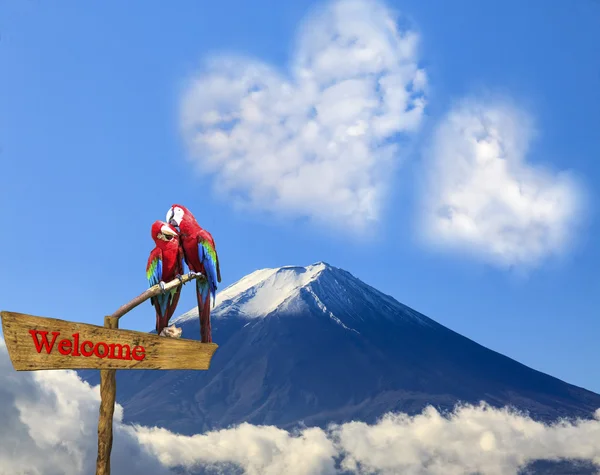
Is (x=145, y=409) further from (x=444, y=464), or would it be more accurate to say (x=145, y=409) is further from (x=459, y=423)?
(x=444, y=464)

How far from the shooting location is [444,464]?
490ft

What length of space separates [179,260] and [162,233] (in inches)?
18.8

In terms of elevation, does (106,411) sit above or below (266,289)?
below

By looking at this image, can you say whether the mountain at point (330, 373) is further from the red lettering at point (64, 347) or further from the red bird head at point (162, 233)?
the red lettering at point (64, 347)

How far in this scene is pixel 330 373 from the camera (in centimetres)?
12275

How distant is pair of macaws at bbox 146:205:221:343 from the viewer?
1019cm

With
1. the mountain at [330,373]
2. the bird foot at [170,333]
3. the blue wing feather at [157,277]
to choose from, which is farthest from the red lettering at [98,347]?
the mountain at [330,373]

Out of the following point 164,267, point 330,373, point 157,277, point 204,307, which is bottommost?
point 204,307

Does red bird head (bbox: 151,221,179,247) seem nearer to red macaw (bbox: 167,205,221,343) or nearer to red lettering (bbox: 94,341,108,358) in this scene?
red macaw (bbox: 167,205,221,343)

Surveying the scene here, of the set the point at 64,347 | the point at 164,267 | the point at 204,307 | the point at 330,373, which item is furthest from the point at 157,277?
the point at 330,373

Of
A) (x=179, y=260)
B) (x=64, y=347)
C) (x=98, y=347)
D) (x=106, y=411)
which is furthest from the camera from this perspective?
(x=179, y=260)

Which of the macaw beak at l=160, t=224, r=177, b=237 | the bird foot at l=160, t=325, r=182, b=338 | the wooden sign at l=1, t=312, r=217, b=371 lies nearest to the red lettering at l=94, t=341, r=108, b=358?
the wooden sign at l=1, t=312, r=217, b=371

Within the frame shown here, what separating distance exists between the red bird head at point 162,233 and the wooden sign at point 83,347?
1.66 m

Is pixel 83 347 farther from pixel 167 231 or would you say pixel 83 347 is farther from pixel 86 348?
pixel 167 231
